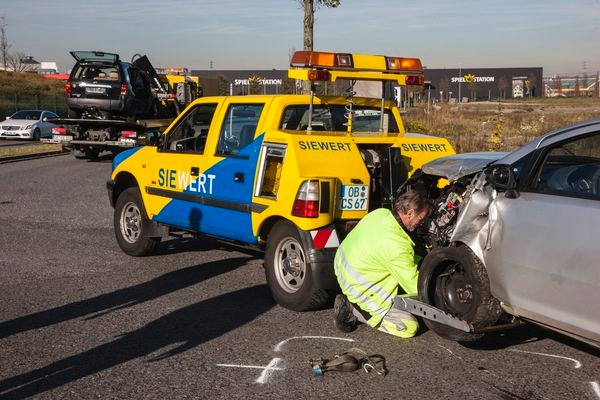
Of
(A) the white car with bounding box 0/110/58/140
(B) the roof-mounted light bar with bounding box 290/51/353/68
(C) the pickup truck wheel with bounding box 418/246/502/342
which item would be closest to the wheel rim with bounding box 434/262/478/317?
(C) the pickup truck wheel with bounding box 418/246/502/342

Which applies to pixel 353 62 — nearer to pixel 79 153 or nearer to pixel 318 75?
pixel 318 75

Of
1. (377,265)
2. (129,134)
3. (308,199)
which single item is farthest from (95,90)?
(377,265)

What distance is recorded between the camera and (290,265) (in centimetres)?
675

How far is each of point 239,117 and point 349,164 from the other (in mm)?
1495

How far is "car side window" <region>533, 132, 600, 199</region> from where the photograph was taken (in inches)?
199

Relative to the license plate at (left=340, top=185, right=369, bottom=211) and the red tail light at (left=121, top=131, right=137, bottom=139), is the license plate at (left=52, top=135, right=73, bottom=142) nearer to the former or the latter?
the red tail light at (left=121, top=131, right=137, bottom=139)

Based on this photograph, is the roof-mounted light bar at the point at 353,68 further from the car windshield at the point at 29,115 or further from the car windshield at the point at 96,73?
the car windshield at the point at 29,115

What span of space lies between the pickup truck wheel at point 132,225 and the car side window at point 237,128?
1778 millimetres

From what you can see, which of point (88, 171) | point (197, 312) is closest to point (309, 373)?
point (197, 312)

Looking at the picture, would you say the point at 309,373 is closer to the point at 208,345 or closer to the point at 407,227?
the point at 208,345

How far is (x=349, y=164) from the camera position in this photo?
673 cm

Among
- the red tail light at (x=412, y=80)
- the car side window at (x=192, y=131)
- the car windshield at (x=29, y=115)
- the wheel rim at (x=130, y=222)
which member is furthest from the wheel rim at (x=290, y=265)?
the car windshield at (x=29, y=115)

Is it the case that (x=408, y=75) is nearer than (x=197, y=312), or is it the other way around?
(x=197, y=312)

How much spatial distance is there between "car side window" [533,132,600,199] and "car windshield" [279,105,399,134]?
8.99 ft
